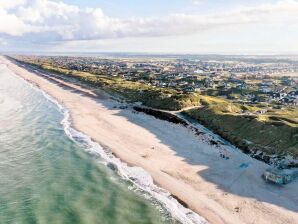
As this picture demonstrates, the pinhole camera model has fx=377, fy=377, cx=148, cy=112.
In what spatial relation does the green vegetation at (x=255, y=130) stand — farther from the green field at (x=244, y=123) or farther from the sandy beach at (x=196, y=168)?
the sandy beach at (x=196, y=168)

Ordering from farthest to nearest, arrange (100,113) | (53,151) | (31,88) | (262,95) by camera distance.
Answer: (31,88) → (262,95) → (100,113) → (53,151)

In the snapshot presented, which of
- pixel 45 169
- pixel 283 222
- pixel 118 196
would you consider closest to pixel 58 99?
pixel 45 169

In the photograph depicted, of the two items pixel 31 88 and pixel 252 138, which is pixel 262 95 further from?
pixel 31 88

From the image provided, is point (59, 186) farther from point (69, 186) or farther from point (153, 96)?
point (153, 96)

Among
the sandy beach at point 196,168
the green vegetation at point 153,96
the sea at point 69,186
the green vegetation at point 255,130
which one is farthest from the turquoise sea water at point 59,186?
the green vegetation at point 153,96

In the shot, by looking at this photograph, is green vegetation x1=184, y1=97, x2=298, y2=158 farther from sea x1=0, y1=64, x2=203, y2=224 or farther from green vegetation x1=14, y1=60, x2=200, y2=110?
sea x1=0, y1=64, x2=203, y2=224

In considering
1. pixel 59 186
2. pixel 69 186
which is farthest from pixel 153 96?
pixel 59 186
